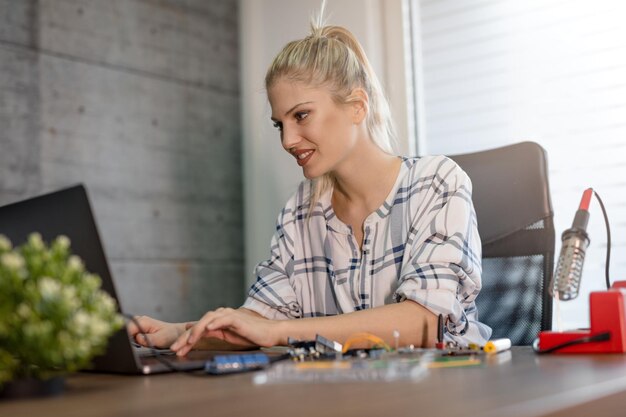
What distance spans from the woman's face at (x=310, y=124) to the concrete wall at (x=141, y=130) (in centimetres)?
156

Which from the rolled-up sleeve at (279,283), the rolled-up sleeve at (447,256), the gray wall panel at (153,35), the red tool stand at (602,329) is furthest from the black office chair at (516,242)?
the gray wall panel at (153,35)

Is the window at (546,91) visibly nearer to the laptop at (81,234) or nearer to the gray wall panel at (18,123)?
the gray wall panel at (18,123)

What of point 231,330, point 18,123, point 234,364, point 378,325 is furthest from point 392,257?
point 18,123

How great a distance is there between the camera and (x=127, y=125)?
3.48 meters

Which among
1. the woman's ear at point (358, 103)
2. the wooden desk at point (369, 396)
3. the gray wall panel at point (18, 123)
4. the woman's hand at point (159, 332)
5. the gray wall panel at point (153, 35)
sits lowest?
the wooden desk at point (369, 396)

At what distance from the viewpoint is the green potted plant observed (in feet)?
2.25

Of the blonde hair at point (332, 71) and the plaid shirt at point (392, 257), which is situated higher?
the blonde hair at point (332, 71)

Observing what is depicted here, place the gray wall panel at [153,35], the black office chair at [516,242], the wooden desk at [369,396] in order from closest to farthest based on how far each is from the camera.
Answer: the wooden desk at [369,396] < the black office chair at [516,242] < the gray wall panel at [153,35]

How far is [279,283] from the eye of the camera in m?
1.96

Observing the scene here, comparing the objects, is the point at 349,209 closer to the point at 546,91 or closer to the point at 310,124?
the point at 310,124

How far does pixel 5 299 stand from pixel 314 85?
1.33 m

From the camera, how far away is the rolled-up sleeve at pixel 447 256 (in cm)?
155

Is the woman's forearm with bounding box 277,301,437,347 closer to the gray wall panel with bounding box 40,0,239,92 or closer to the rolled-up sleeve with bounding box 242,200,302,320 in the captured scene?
the rolled-up sleeve with bounding box 242,200,302,320

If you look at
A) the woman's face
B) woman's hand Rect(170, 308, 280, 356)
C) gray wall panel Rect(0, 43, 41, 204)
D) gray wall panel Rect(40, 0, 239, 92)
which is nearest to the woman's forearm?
woman's hand Rect(170, 308, 280, 356)
